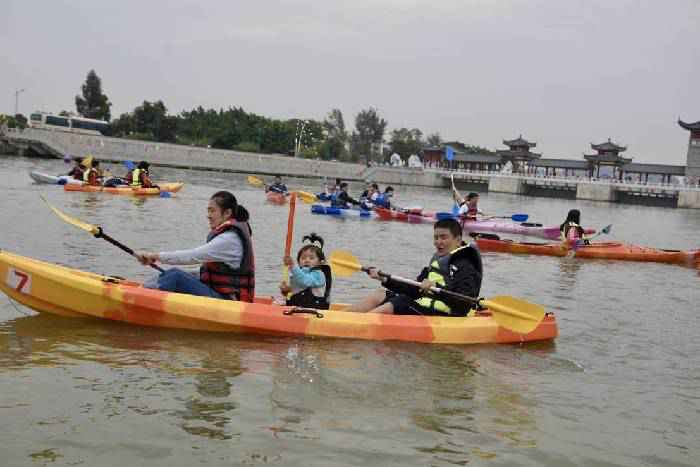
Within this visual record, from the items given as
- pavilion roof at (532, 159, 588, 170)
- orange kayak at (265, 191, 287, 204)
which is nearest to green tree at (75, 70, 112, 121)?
pavilion roof at (532, 159, 588, 170)

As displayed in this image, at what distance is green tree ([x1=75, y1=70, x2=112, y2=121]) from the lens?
244 ft

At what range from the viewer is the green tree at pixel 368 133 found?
94625mm

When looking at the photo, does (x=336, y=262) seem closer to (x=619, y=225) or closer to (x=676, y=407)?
(x=676, y=407)

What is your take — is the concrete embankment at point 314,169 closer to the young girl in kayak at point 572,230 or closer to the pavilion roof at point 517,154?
the pavilion roof at point 517,154

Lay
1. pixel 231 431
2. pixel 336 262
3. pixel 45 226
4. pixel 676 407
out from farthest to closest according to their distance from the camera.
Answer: pixel 45 226 < pixel 336 262 < pixel 676 407 < pixel 231 431

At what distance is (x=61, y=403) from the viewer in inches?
176

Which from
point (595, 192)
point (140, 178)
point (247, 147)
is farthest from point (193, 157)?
point (140, 178)

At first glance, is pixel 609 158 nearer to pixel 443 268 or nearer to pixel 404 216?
pixel 404 216

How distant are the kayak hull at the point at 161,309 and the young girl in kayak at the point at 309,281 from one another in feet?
0.90

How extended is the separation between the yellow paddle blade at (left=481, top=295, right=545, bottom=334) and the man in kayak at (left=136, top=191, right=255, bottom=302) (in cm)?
226

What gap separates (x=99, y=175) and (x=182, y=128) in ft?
181

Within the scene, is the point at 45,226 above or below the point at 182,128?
below

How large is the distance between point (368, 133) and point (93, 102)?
3496 centimetres

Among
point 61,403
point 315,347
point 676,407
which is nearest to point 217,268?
point 315,347
